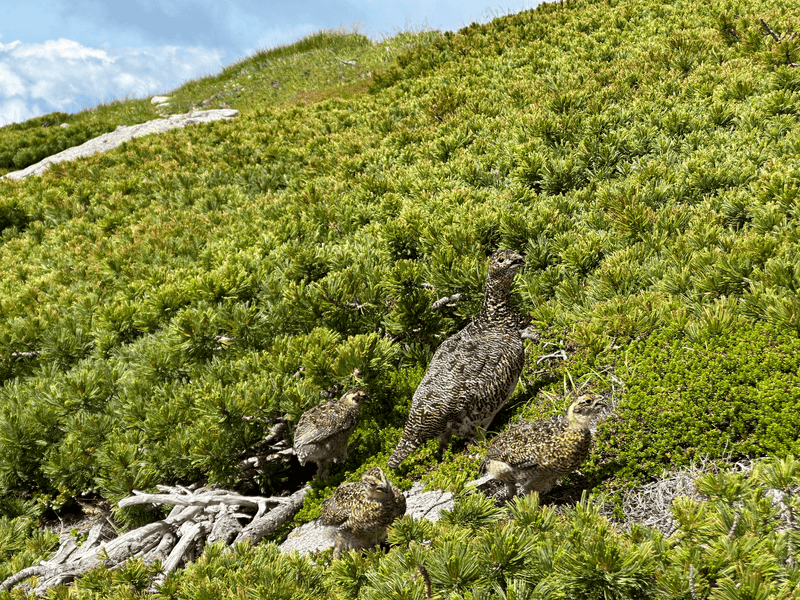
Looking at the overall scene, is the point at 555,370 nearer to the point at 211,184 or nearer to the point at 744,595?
the point at 744,595

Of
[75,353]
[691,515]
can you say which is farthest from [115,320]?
[691,515]

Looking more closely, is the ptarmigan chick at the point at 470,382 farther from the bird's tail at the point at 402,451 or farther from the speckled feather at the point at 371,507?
the speckled feather at the point at 371,507

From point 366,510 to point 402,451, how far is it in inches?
38.8

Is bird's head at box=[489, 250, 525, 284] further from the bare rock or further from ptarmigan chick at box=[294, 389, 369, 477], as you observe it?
the bare rock

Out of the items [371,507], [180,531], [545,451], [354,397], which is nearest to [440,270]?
[354,397]

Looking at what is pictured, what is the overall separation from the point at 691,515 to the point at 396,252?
5.01m

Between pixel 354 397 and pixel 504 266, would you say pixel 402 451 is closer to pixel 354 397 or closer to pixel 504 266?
pixel 354 397

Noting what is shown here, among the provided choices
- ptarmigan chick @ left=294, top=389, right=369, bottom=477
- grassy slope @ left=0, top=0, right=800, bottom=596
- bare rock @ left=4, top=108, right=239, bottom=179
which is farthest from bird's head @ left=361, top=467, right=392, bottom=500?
bare rock @ left=4, top=108, right=239, bottom=179

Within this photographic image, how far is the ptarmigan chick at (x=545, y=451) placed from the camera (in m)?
3.40

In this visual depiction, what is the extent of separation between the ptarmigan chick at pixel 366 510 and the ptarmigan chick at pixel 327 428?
772 millimetres

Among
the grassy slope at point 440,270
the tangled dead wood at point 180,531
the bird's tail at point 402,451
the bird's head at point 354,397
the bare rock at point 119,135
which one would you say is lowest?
the tangled dead wood at point 180,531

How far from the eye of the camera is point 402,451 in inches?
176

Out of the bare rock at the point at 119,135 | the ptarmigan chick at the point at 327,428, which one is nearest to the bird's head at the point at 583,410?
the ptarmigan chick at the point at 327,428

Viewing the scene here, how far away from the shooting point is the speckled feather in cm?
349
